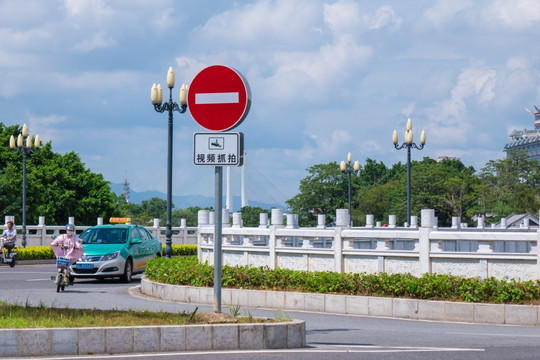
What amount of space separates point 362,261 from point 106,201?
61336 millimetres

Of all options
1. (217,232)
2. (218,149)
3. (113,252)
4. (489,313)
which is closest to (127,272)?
(113,252)

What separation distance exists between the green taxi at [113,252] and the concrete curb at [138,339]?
560 inches

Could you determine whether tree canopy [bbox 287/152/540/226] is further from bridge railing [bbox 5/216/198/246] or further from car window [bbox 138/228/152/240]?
car window [bbox 138/228/152/240]

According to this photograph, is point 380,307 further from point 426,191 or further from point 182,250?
point 426,191

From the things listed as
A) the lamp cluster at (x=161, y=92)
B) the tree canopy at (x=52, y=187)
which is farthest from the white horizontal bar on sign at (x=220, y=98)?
the tree canopy at (x=52, y=187)

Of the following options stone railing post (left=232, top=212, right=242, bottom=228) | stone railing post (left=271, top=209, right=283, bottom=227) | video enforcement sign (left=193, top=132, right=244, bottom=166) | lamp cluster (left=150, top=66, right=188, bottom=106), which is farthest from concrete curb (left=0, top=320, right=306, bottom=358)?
lamp cluster (left=150, top=66, right=188, bottom=106)

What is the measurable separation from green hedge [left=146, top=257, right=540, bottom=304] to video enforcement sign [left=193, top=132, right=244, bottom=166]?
589 cm

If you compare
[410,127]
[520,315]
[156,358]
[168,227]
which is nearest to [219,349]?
[156,358]

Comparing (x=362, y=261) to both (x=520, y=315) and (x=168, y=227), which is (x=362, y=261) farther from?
(x=168, y=227)

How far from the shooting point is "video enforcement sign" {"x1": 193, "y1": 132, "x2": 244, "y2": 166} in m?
10.0

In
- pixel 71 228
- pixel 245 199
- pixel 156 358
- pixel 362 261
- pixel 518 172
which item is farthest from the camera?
pixel 245 199

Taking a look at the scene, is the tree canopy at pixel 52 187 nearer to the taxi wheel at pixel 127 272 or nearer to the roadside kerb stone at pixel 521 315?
the taxi wheel at pixel 127 272

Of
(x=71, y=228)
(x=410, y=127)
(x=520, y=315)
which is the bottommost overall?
(x=520, y=315)

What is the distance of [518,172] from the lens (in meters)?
112
